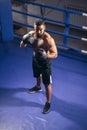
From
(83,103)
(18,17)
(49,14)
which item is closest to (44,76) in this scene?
(83,103)

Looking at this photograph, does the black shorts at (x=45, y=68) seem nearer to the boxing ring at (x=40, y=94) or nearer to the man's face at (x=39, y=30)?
the man's face at (x=39, y=30)

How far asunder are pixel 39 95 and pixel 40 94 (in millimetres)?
32

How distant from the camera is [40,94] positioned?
4.09 meters

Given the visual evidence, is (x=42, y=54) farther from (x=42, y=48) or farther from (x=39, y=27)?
(x=39, y=27)

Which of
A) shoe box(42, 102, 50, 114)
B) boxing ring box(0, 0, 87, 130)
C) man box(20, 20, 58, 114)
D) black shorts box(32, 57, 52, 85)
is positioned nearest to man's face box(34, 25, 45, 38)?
man box(20, 20, 58, 114)

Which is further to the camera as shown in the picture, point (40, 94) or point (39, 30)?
point (40, 94)

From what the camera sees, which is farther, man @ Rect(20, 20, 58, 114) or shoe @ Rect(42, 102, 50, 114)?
shoe @ Rect(42, 102, 50, 114)

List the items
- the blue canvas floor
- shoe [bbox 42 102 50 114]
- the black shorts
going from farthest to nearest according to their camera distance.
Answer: shoe [bbox 42 102 50 114] < the blue canvas floor < the black shorts

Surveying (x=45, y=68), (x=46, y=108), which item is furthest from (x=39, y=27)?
(x=46, y=108)

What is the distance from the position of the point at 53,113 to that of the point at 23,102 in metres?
0.55

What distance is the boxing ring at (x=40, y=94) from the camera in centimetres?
353

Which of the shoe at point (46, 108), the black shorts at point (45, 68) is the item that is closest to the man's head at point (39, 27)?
the black shorts at point (45, 68)

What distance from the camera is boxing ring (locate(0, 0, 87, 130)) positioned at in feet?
11.6

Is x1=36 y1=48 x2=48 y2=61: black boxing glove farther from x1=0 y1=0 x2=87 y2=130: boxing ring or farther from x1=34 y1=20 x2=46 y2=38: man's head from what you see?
x1=0 y1=0 x2=87 y2=130: boxing ring
